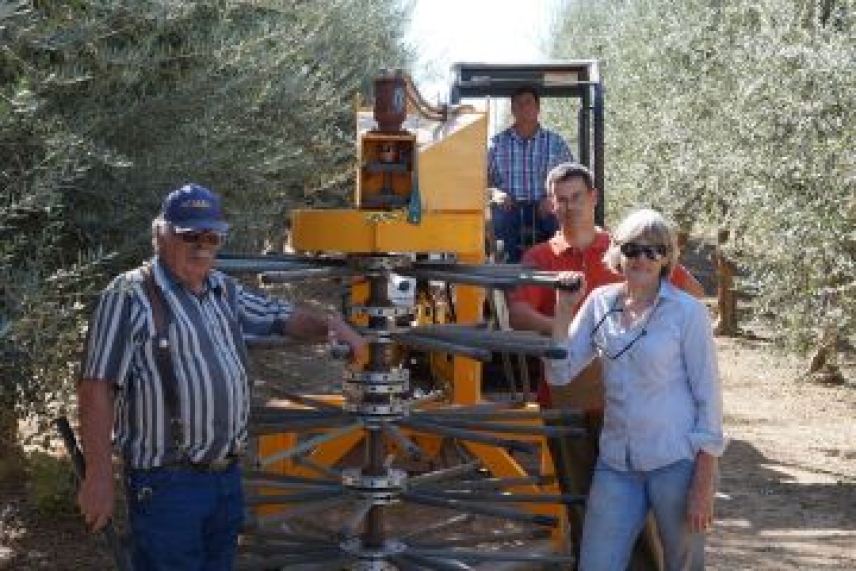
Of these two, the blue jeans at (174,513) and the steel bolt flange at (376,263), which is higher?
the steel bolt flange at (376,263)

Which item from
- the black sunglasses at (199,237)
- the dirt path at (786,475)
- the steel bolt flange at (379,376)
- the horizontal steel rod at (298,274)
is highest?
the black sunglasses at (199,237)

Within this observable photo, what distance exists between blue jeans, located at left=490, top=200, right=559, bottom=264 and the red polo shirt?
2912 millimetres

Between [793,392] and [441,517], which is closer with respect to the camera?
[441,517]

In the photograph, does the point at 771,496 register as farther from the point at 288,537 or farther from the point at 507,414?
the point at 288,537

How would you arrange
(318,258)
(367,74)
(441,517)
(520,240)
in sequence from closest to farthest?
(318,258) < (441,517) < (520,240) < (367,74)

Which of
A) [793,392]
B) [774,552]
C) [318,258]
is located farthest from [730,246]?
[318,258]

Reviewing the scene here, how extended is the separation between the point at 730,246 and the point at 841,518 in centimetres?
633

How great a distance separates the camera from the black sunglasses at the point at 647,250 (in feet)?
13.8

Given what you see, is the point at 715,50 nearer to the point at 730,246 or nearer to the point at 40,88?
the point at 730,246

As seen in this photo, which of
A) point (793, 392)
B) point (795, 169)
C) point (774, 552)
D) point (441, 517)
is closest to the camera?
point (774, 552)

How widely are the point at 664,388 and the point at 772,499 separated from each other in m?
4.08

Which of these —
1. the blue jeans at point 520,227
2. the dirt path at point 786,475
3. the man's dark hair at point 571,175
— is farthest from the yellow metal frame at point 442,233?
the dirt path at point 786,475

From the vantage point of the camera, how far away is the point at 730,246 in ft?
44.3

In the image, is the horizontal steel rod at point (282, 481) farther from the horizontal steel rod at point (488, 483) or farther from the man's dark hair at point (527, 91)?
the man's dark hair at point (527, 91)
